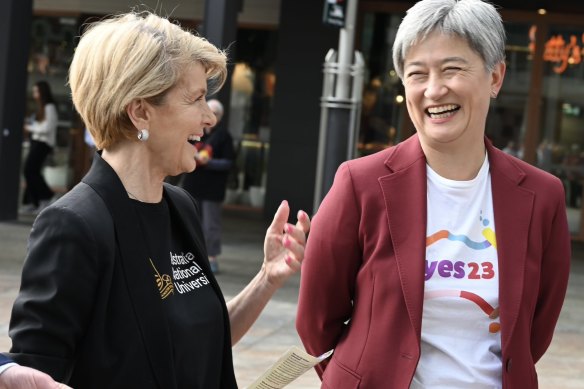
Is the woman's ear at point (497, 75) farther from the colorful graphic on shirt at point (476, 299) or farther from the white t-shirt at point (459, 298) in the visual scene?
the colorful graphic on shirt at point (476, 299)

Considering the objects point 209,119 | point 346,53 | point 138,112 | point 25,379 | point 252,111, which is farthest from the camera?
point 252,111

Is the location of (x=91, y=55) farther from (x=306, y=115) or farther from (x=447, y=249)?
(x=306, y=115)

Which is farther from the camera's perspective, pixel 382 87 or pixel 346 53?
pixel 382 87

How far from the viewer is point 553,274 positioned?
3.36 meters

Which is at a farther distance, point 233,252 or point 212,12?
point 233,252

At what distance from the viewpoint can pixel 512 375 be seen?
3129mm

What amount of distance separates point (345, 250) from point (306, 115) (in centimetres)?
1476

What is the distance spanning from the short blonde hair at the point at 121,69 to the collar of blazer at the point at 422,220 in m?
0.78

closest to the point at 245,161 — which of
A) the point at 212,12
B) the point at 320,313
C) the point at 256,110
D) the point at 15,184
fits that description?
the point at 256,110

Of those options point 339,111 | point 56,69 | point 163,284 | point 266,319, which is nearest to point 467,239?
point 163,284

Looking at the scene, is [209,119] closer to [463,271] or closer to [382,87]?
[463,271]

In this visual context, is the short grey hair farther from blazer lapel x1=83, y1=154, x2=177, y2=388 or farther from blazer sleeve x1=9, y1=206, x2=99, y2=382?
blazer sleeve x1=9, y1=206, x2=99, y2=382

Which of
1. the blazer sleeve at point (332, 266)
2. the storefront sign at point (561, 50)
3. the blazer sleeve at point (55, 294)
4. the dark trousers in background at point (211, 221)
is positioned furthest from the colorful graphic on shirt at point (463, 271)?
the storefront sign at point (561, 50)

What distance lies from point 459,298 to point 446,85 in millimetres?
611
